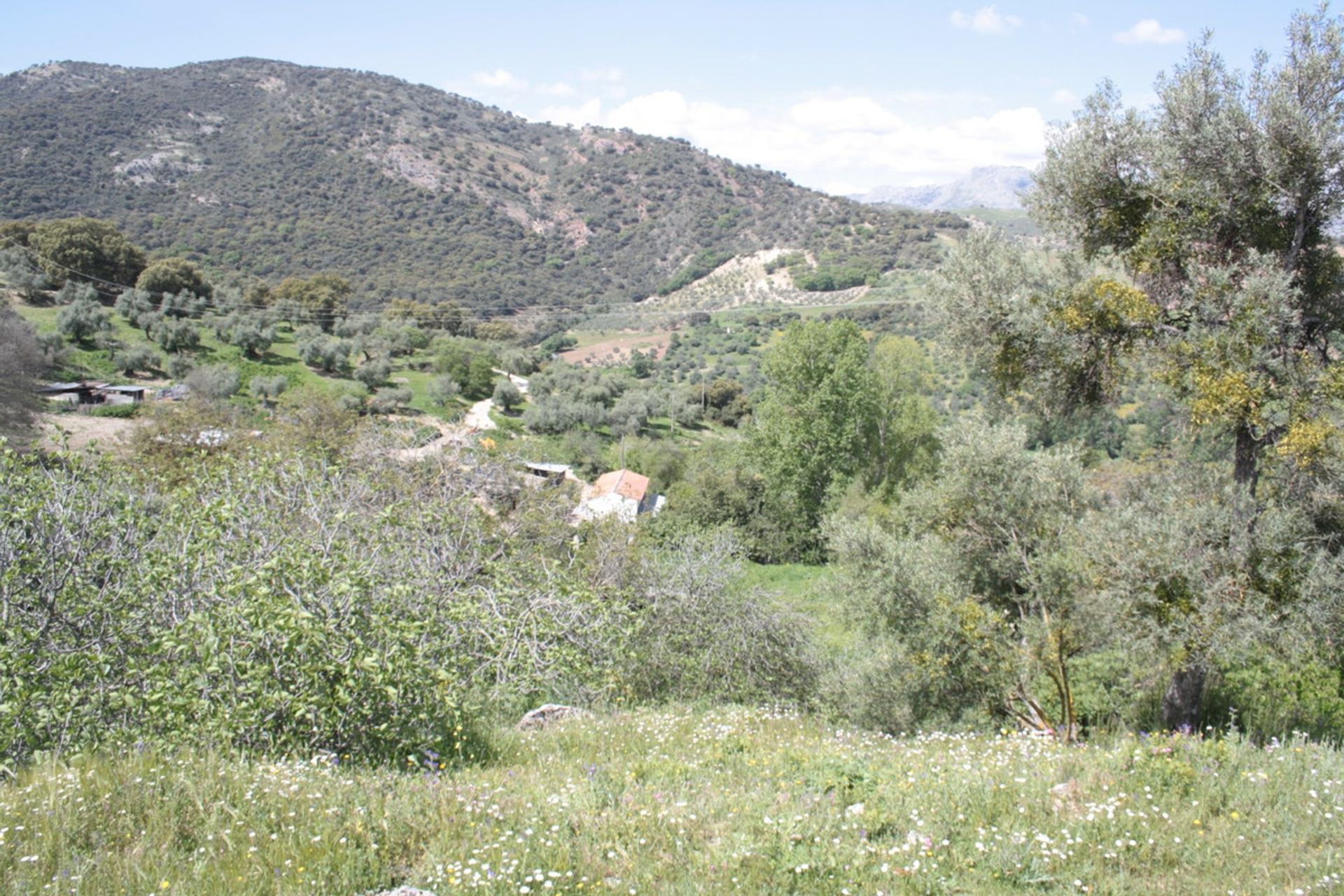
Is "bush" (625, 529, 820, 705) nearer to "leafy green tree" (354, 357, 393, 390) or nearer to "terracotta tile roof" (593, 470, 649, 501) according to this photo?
"terracotta tile roof" (593, 470, 649, 501)

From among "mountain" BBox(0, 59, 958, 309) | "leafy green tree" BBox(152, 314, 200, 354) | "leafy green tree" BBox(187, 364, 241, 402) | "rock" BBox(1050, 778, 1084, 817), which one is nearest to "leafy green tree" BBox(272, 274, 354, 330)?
"leafy green tree" BBox(152, 314, 200, 354)

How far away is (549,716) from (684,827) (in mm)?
3483

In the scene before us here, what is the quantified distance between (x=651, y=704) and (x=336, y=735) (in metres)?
4.44

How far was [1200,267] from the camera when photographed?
23.4 ft

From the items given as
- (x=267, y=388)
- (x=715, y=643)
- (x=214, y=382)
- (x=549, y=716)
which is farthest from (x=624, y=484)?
(x=549, y=716)

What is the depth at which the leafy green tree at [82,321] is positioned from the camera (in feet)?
132

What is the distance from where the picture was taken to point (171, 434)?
22.8 meters

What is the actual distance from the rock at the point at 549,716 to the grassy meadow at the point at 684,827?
183 cm

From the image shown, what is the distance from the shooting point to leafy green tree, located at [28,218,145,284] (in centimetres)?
4972

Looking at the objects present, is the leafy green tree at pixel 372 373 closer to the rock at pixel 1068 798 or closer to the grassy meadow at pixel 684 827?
the grassy meadow at pixel 684 827

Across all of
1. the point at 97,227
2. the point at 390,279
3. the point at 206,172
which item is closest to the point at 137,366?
the point at 97,227

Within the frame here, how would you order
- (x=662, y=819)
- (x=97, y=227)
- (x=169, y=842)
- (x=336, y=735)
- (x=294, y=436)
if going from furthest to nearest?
(x=97, y=227) < (x=294, y=436) < (x=336, y=735) < (x=662, y=819) < (x=169, y=842)

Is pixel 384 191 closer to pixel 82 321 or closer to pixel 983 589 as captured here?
pixel 82 321

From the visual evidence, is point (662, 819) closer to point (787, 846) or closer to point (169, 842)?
point (787, 846)
